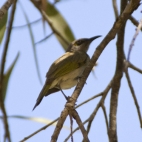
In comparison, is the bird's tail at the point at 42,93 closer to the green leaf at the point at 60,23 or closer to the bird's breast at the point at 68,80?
the bird's breast at the point at 68,80

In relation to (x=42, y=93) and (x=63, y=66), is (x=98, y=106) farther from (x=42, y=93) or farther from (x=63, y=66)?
(x=63, y=66)

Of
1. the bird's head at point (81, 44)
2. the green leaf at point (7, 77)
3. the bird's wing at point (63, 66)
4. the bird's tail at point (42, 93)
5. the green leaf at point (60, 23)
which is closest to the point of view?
the bird's tail at point (42, 93)

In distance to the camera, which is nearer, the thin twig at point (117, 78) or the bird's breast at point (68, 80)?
the thin twig at point (117, 78)

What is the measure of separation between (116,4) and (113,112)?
3.80 feet

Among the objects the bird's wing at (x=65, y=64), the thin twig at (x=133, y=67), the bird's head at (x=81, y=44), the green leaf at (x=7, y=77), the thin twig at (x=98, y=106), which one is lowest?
the thin twig at (x=98, y=106)

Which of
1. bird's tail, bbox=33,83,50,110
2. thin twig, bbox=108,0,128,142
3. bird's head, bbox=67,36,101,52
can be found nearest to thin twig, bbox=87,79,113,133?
thin twig, bbox=108,0,128,142

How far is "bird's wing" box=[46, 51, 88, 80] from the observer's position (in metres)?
3.97

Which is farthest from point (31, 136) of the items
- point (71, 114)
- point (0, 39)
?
point (0, 39)

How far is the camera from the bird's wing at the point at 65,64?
13.0 feet

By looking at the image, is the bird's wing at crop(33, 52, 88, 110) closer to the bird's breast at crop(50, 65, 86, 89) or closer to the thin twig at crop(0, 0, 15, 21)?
the bird's breast at crop(50, 65, 86, 89)

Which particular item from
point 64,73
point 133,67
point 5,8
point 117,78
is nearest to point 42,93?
point 64,73

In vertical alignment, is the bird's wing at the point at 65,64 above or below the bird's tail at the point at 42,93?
above

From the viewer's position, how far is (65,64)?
4.10 m

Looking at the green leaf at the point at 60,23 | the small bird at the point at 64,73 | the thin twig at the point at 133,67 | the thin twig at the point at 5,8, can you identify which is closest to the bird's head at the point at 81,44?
the green leaf at the point at 60,23
